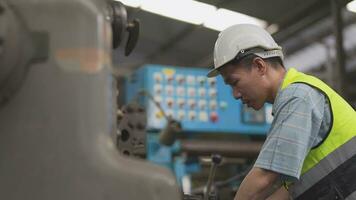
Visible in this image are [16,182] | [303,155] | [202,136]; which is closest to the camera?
[16,182]

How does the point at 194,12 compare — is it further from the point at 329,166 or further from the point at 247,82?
the point at 329,166

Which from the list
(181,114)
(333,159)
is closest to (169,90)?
(181,114)

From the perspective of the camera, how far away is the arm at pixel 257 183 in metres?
1.30

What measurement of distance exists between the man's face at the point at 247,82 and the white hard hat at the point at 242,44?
0.14ft

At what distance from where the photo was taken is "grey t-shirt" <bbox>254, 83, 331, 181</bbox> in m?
1.26

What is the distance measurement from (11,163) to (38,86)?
0.12m

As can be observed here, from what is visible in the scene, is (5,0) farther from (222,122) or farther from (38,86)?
(222,122)

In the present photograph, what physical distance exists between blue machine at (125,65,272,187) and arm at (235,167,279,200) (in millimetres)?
1955

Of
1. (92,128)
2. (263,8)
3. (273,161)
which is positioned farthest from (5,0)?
(263,8)

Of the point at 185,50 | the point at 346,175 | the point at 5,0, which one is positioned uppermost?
the point at 185,50

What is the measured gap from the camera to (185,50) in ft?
22.9

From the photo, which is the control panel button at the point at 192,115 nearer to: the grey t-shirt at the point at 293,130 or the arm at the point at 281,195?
the arm at the point at 281,195

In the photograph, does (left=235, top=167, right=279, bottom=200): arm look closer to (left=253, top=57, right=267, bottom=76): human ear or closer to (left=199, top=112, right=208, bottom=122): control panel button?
(left=253, top=57, right=267, bottom=76): human ear

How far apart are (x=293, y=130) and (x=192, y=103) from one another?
2279 millimetres
